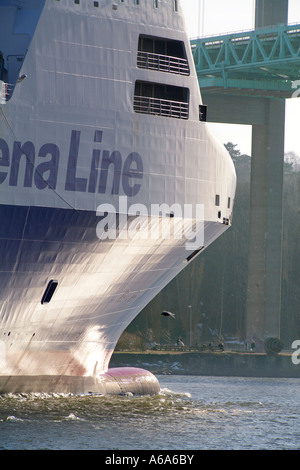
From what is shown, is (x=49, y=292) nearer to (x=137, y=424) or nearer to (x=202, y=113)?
(x=137, y=424)

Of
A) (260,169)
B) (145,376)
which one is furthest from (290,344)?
(145,376)

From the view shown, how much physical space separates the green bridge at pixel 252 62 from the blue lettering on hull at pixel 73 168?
47395mm

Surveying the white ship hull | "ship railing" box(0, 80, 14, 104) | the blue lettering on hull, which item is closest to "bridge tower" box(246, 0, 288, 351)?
the white ship hull

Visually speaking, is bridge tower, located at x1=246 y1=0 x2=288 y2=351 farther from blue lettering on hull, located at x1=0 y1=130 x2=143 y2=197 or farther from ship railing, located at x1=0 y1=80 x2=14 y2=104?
ship railing, located at x1=0 y1=80 x2=14 y2=104

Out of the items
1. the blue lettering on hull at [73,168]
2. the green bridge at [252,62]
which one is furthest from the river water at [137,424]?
the green bridge at [252,62]

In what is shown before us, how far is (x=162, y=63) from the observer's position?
3106 centimetres

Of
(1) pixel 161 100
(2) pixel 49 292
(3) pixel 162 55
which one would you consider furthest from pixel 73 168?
(3) pixel 162 55

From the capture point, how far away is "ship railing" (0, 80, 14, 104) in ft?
86.6

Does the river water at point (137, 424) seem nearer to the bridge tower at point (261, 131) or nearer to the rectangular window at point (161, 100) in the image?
the rectangular window at point (161, 100)

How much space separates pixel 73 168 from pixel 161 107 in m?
5.05

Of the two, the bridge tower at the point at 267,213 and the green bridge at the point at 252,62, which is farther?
the bridge tower at the point at 267,213

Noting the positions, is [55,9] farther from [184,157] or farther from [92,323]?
[92,323]

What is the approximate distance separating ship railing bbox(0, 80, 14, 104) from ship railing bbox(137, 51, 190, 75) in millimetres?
4972

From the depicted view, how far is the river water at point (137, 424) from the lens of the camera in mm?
24219
